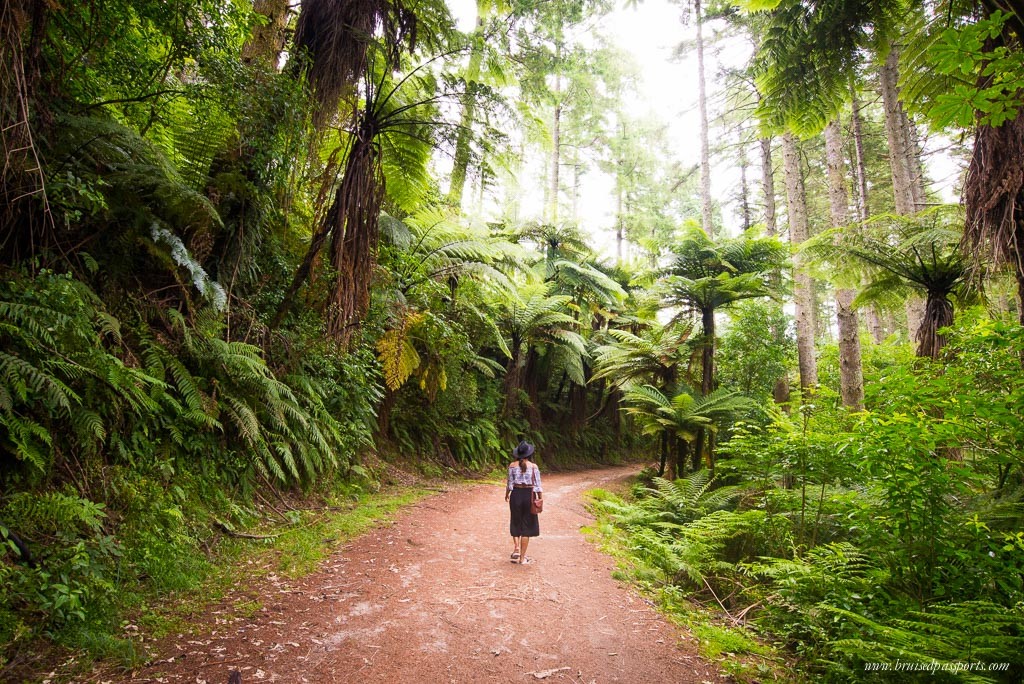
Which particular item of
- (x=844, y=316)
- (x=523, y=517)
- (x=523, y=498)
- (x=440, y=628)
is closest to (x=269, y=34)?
(x=523, y=498)

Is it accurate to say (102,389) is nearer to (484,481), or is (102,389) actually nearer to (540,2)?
(484,481)

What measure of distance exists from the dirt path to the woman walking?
24 cm

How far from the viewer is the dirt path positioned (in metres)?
2.65

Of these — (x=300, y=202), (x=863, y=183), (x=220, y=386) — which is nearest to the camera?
(x=220, y=386)

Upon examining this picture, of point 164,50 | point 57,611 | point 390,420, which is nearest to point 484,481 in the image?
point 390,420

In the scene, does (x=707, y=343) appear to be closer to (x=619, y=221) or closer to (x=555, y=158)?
(x=555, y=158)

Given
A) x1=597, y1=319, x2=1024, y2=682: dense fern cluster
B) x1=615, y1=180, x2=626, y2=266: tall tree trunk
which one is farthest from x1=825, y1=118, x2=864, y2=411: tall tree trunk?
x1=615, y1=180, x2=626, y2=266: tall tree trunk

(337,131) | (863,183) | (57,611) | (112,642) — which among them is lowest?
(112,642)

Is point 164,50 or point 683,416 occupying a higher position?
point 164,50

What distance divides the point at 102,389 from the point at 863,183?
55.8ft

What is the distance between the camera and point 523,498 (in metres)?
4.85

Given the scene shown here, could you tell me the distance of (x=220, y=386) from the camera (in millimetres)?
4527

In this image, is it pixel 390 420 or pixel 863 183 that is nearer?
pixel 390 420

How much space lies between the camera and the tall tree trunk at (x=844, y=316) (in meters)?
7.52
